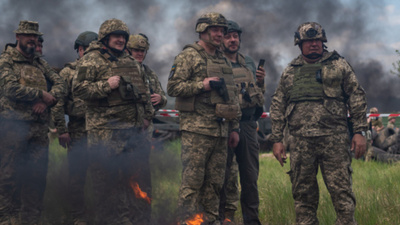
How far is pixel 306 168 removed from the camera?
15.3 feet

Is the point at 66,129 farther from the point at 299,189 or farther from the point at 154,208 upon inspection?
the point at 299,189

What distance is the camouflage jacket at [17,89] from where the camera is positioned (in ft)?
15.6

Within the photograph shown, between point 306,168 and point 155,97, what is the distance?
87.4 inches

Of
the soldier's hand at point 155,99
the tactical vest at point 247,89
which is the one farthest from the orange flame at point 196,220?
the soldier's hand at point 155,99

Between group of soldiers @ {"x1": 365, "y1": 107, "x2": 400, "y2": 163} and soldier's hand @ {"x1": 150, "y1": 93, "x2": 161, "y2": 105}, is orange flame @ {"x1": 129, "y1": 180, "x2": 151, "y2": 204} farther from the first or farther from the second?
group of soldiers @ {"x1": 365, "y1": 107, "x2": 400, "y2": 163}

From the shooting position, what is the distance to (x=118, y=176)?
4480mm

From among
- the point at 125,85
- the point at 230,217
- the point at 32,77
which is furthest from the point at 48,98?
the point at 230,217

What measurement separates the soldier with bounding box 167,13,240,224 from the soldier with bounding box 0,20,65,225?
1.69 m

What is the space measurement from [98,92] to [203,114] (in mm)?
1103

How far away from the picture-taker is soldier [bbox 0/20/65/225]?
4719 millimetres

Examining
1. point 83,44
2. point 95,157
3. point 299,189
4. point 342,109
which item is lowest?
point 299,189

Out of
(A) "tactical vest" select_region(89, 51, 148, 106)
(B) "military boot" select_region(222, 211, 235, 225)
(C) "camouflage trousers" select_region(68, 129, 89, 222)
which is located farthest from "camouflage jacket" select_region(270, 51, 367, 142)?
(C) "camouflage trousers" select_region(68, 129, 89, 222)

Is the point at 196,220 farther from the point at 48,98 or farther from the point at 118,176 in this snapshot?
the point at 48,98

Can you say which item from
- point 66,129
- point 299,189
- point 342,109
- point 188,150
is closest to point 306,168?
point 299,189
